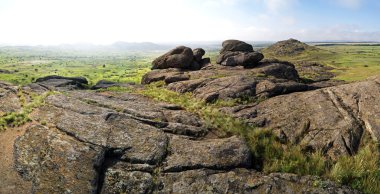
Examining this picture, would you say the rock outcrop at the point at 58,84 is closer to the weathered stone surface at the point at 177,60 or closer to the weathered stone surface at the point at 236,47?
the weathered stone surface at the point at 177,60

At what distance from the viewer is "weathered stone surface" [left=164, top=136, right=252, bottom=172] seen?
17219mm

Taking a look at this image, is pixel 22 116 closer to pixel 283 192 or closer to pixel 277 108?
pixel 283 192

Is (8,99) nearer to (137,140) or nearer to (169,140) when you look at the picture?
(137,140)

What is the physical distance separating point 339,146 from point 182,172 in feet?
33.6

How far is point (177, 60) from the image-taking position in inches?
2051

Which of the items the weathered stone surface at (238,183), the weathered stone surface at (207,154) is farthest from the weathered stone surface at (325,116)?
the weathered stone surface at (207,154)

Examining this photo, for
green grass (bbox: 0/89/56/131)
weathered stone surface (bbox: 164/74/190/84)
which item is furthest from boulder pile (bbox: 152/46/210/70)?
green grass (bbox: 0/89/56/131)

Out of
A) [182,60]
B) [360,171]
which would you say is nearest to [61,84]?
[182,60]

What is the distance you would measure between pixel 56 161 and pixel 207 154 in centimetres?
843

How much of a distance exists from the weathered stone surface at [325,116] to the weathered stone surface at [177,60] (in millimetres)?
26276

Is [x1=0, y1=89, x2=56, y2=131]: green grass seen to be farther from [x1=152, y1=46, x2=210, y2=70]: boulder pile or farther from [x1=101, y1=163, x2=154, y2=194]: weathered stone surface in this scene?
[x1=152, y1=46, x2=210, y2=70]: boulder pile

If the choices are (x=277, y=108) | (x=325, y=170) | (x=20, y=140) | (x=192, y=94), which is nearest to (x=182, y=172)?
(x=325, y=170)

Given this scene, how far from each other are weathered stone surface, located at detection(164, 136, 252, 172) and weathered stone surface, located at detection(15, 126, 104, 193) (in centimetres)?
419

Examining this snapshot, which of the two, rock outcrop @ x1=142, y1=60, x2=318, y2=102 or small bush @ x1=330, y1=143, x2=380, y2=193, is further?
rock outcrop @ x1=142, y1=60, x2=318, y2=102
